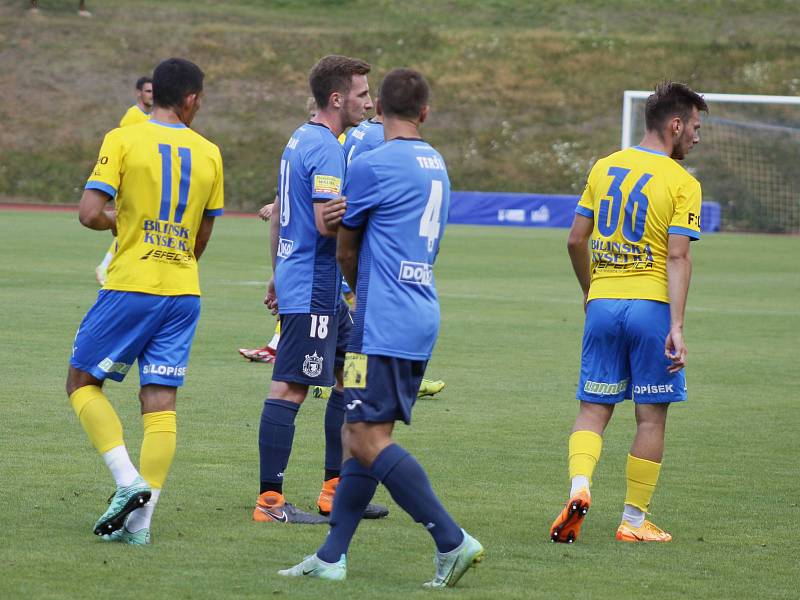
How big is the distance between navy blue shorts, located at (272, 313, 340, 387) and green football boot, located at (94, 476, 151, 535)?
0.97 m

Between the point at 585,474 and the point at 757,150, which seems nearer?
the point at 585,474

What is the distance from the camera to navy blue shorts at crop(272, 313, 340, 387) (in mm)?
6312

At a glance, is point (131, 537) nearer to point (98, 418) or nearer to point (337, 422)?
point (98, 418)

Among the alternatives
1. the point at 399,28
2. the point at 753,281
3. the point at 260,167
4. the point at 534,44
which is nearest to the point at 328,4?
the point at 399,28

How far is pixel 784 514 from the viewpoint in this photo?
669cm

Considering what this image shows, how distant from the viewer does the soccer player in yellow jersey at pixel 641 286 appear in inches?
241

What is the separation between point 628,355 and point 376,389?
1698mm

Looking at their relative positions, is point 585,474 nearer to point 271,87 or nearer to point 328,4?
point 271,87

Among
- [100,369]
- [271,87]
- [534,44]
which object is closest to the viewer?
[100,369]

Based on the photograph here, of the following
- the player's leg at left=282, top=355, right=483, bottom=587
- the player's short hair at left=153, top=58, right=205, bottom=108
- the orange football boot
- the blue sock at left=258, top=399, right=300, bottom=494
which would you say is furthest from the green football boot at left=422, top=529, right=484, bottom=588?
the player's short hair at left=153, top=58, right=205, bottom=108

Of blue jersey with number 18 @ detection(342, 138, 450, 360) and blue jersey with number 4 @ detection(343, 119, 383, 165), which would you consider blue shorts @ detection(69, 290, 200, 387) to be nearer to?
blue jersey with number 18 @ detection(342, 138, 450, 360)

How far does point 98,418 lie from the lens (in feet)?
19.0

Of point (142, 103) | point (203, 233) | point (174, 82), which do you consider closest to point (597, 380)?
A: point (203, 233)

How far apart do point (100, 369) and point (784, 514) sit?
3.36 m
